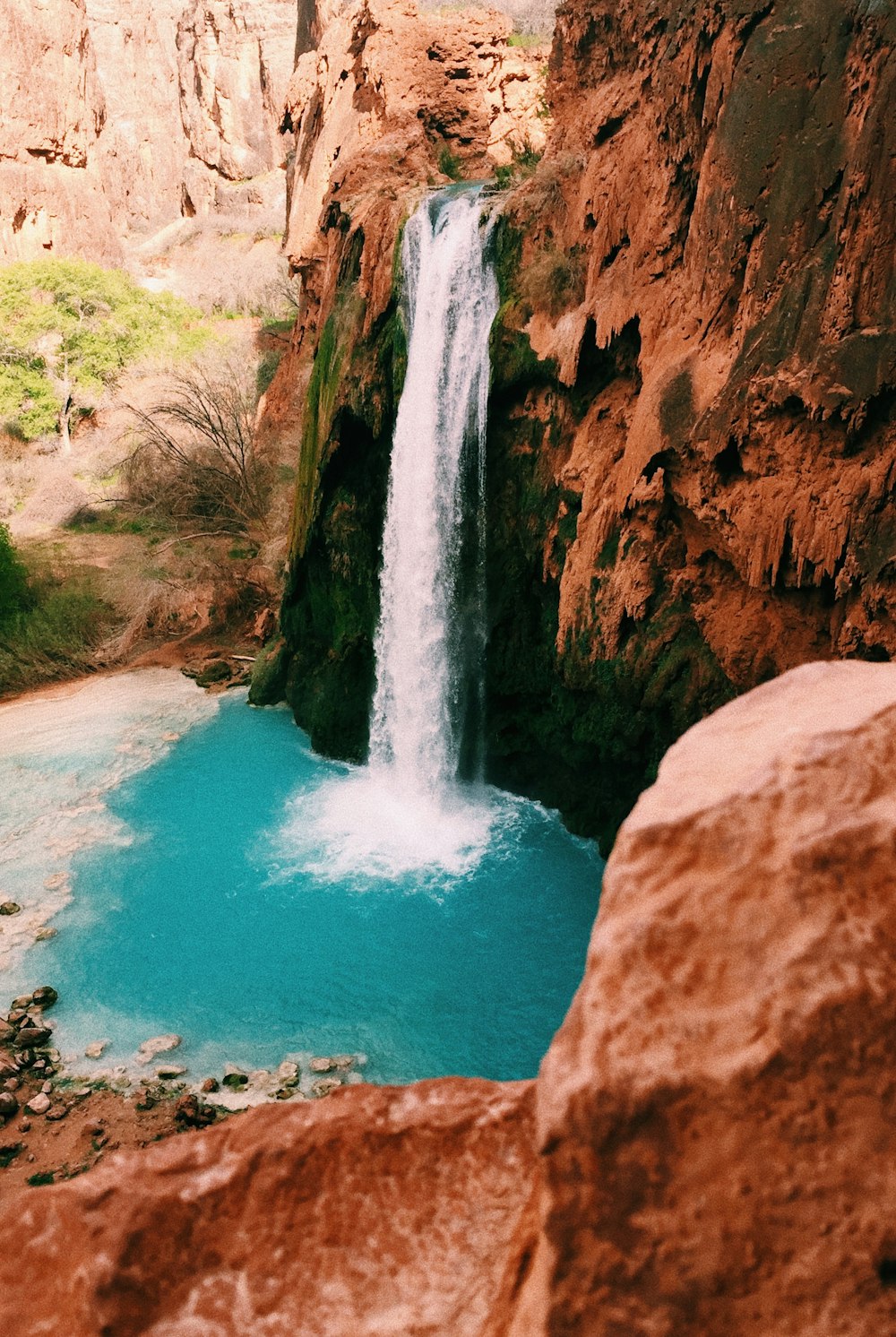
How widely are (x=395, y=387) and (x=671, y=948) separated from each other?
1001cm

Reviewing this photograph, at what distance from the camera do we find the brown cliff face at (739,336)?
5734 mm

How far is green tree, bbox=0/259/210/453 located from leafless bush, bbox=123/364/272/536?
22.2 feet

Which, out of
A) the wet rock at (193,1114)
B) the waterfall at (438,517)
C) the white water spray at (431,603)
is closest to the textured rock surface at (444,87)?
the white water spray at (431,603)

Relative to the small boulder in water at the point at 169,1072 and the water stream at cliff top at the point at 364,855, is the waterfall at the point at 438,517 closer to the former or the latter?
the water stream at cliff top at the point at 364,855

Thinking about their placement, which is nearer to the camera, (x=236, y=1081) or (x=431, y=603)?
(x=236, y=1081)

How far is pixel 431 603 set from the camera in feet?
35.6

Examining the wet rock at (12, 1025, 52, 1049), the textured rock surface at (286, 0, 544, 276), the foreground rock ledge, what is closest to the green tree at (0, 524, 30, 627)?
the textured rock surface at (286, 0, 544, 276)

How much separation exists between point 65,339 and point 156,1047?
2560 centimetres

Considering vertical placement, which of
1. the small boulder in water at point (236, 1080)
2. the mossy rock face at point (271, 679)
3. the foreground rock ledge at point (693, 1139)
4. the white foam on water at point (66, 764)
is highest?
the foreground rock ledge at point (693, 1139)

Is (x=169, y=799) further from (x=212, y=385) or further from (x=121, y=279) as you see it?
(x=121, y=279)

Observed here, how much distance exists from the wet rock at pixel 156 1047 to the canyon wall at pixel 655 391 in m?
4.63

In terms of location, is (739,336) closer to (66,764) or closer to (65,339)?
(66,764)


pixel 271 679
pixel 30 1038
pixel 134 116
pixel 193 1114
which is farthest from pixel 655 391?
→ pixel 134 116

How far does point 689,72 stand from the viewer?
693 cm
